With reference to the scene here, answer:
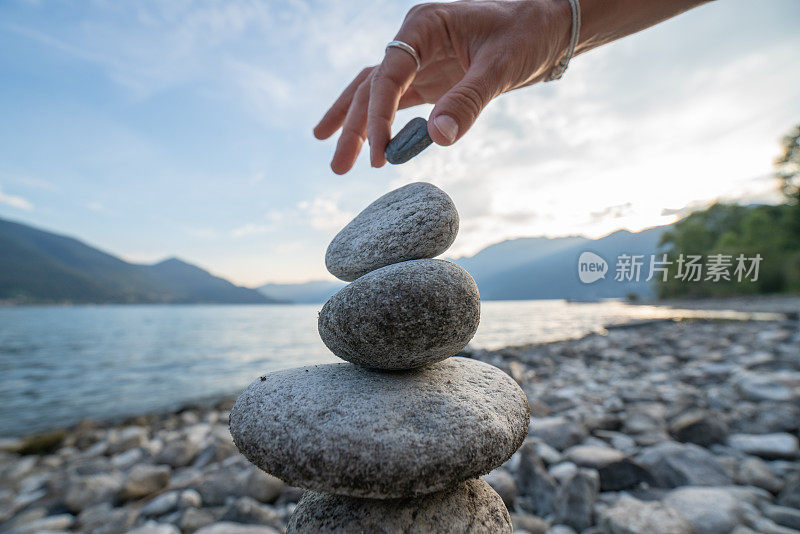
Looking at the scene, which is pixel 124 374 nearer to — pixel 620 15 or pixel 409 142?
pixel 409 142

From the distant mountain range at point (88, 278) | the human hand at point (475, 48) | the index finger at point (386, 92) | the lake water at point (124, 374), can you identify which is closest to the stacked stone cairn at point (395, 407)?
the index finger at point (386, 92)

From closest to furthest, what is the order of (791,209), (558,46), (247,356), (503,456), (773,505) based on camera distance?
(503,456)
(558,46)
(773,505)
(247,356)
(791,209)

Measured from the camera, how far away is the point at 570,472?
3480 mm

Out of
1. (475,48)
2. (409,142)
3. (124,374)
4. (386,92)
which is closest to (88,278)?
(124,374)

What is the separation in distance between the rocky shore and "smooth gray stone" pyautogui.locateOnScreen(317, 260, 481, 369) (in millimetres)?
2101

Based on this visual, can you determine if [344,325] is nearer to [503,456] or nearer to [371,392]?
[371,392]

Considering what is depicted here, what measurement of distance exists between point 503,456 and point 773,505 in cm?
289

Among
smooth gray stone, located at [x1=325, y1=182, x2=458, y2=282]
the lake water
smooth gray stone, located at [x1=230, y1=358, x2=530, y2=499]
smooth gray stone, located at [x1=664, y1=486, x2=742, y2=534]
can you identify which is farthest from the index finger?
smooth gray stone, located at [x1=664, y1=486, x2=742, y2=534]

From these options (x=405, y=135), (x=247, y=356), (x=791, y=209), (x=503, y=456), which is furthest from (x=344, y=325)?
(x=791, y=209)

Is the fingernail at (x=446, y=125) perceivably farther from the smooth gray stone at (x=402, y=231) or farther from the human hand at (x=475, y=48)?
the smooth gray stone at (x=402, y=231)

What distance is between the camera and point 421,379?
1821 mm

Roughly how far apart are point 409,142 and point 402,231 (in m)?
0.49

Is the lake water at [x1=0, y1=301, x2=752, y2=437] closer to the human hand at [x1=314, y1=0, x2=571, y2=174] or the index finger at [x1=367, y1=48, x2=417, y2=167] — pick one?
the index finger at [x1=367, y1=48, x2=417, y2=167]

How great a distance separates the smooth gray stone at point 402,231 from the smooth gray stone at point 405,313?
146 millimetres
